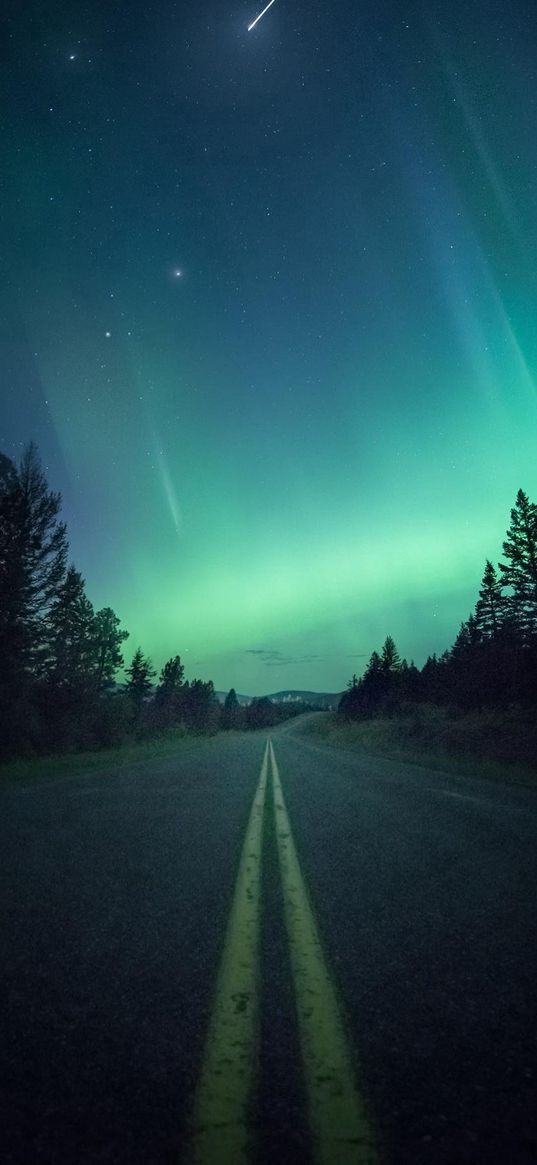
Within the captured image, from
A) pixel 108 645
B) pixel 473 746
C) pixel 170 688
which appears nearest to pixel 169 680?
pixel 170 688

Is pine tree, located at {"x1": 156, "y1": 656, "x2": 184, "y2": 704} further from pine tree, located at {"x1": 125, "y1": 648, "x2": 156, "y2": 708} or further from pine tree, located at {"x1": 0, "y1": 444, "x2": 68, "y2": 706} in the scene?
pine tree, located at {"x1": 0, "y1": 444, "x2": 68, "y2": 706}

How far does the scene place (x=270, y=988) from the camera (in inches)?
76.7

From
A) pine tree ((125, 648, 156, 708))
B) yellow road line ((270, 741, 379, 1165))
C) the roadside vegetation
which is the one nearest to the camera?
yellow road line ((270, 741, 379, 1165))

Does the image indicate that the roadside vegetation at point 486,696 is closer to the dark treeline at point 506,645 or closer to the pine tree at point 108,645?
the dark treeline at point 506,645

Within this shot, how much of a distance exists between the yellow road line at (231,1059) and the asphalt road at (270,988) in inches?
1.6

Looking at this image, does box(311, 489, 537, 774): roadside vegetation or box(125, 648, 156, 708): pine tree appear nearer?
box(311, 489, 537, 774): roadside vegetation

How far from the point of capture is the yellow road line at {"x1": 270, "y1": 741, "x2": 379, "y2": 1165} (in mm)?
1151

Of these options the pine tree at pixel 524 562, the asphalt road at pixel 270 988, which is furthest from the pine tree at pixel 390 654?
the asphalt road at pixel 270 988

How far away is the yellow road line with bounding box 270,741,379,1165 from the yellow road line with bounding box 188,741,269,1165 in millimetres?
173

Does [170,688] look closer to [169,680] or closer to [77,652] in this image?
[169,680]

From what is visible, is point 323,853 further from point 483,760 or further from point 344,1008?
point 483,760

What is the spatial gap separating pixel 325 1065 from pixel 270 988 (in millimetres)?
549

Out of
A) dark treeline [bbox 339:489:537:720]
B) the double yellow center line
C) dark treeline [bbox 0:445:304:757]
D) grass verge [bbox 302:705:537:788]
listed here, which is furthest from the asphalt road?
dark treeline [bbox 339:489:537:720]

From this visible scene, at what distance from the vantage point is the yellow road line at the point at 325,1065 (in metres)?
1.15
